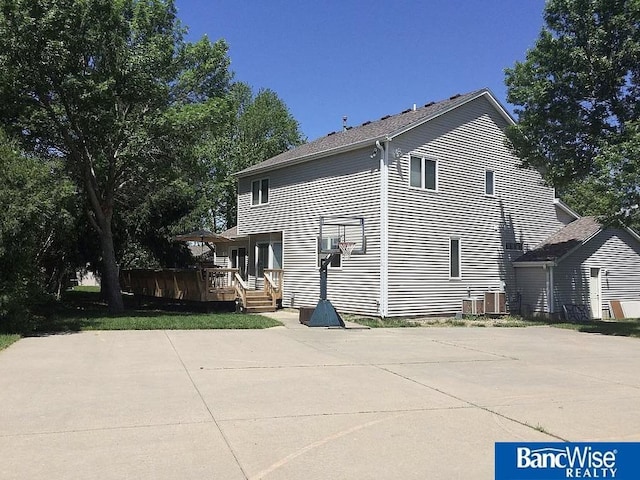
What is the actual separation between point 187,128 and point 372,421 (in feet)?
46.8

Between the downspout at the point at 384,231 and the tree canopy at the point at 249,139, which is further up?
the tree canopy at the point at 249,139

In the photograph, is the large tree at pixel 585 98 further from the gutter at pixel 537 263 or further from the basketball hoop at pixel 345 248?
the basketball hoop at pixel 345 248

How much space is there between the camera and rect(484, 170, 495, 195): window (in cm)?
2184

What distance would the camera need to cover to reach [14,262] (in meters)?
13.7

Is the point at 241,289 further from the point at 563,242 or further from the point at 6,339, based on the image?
the point at 563,242

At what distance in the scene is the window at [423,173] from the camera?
64.0 ft

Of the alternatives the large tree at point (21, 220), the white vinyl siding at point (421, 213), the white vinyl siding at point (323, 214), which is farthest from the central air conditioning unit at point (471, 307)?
Result: the large tree at point (21, 220)

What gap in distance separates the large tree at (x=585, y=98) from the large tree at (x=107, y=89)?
1042cm

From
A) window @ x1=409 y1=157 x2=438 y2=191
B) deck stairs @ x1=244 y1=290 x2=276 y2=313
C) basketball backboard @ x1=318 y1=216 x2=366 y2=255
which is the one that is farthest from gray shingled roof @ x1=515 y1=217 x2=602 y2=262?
deck stairs @ x1=244 y1=290 x2=276 y2=313

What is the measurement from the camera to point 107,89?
16688 millimetres

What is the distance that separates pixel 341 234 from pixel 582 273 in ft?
34.5

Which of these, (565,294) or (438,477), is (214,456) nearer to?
(438,477)

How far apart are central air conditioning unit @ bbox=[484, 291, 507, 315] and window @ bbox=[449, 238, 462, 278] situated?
1417mm

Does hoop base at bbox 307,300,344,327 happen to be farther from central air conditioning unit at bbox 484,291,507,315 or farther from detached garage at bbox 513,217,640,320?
detached garage at bbox 513,217,640,320
